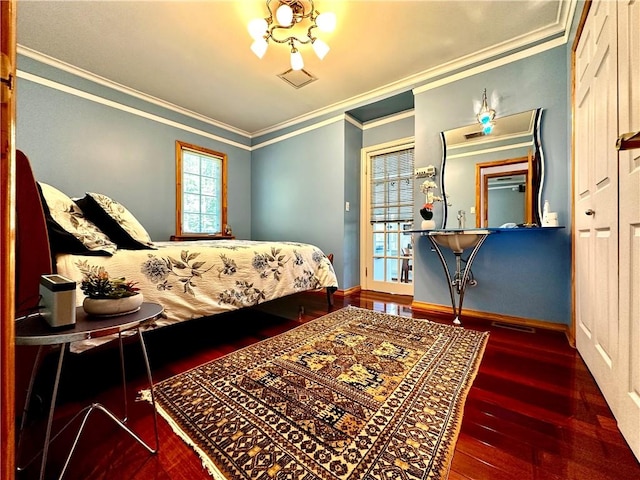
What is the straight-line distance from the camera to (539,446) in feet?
3.13

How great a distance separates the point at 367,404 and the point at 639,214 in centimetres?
124

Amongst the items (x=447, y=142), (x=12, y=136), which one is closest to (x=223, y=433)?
(x=12, y=136)

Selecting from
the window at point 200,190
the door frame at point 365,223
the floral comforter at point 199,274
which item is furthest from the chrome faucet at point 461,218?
the window at point 200,190

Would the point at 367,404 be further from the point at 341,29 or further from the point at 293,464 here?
the point at 341,29

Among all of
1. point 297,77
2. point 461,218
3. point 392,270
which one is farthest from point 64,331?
point 392,270

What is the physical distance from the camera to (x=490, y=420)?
1.09 meters

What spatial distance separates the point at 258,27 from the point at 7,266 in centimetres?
233

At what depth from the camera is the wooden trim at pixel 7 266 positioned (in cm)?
45

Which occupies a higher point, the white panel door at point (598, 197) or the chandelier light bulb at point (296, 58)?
the chandelier light bulb at point (296, 58)

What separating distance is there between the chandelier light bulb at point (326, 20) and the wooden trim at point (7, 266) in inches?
78.8

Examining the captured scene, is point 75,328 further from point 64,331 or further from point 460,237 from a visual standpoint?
point 460,237

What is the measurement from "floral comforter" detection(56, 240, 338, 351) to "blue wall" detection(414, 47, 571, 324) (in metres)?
1.65

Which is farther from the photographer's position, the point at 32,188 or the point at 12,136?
the point at 32,188

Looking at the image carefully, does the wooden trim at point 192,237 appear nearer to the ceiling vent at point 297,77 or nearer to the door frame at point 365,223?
the door frame at point 365,223
